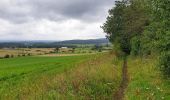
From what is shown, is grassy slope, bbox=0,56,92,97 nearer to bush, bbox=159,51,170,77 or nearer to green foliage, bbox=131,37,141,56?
bush, bbox=159,51,170,77

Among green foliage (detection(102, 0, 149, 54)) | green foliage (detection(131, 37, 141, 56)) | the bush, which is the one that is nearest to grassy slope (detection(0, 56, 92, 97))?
the bush

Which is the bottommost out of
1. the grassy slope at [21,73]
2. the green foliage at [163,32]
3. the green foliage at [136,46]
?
the grassy slope at [21,73]

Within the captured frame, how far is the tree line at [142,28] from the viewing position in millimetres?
19859

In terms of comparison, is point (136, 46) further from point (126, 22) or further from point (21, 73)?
point (21, 73)

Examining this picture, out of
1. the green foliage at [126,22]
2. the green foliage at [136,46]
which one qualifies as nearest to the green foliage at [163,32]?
the green foliage at [126,22]

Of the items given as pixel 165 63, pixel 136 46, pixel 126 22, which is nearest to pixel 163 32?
pixel 165 63

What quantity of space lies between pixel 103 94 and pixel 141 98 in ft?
10.0

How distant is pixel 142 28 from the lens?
2019 inches

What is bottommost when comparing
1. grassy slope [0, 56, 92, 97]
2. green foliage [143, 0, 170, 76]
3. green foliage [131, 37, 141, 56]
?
grassy slope [0, 56, 92, 97]

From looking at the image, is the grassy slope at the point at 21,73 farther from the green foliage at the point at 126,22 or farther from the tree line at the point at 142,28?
the green foliage at the point at 126,22

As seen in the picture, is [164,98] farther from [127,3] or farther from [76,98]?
[127,3]

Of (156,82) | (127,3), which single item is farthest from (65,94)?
(127,3)

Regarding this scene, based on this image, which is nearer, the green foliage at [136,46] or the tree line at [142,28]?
the tree line at [142,28]

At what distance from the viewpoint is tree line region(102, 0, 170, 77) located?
19859 mm
